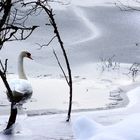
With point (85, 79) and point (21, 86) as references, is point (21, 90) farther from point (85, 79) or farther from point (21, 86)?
point (85, 79)

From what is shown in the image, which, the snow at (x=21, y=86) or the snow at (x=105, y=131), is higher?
the snow at (x=105, y=131)

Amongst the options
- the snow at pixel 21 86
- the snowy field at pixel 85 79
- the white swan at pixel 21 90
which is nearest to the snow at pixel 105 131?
the snowy field at pixel 85 79

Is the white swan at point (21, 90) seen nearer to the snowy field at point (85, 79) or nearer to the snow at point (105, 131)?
the snowy field at point (85, 79)

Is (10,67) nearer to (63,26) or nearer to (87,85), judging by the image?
(87,85)

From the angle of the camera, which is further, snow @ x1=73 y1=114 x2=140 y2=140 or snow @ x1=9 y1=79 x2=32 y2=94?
snow @ x1=9 y1=79 x2=32 y2=94

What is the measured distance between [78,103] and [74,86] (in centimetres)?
104

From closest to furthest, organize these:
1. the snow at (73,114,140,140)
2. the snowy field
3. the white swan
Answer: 1. the snow at (73,114,140,140)
2. the snowy field
3. the white swan

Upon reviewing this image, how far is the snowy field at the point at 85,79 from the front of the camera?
5.16 metres

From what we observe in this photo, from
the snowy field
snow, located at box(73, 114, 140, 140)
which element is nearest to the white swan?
the snowy field

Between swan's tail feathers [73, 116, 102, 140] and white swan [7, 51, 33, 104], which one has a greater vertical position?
swan's tail feathers [73, 116, 102, 140]

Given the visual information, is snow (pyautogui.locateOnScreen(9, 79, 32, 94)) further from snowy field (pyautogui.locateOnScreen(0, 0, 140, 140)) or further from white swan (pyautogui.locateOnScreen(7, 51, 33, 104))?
snowy field (pyautogui.locateOnScreen(0, 0, 140, 140))

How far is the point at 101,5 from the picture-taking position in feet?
57.7

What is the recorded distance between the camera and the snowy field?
516cm

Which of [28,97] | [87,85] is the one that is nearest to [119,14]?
[87,85]
